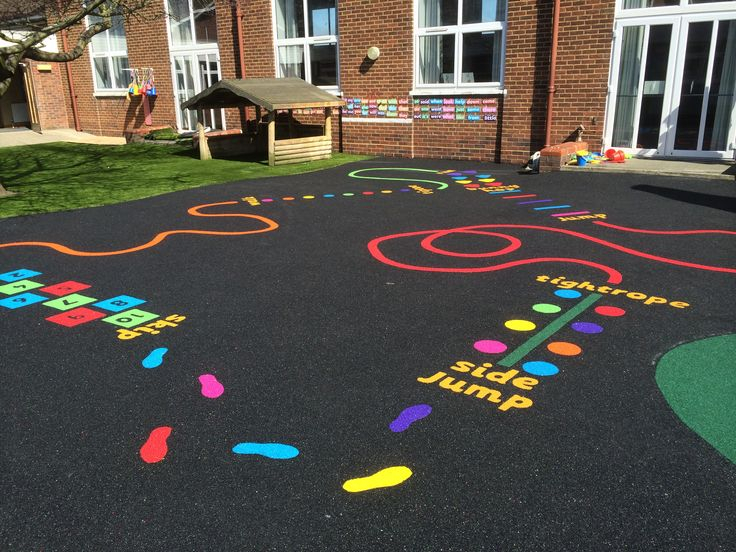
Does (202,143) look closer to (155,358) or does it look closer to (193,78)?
(193,78)

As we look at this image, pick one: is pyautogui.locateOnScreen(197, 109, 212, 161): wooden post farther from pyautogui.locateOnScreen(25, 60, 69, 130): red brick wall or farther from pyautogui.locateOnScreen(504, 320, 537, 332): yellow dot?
pyautogui.locateOnScreen(504, 320, 537, 332): yellow dot

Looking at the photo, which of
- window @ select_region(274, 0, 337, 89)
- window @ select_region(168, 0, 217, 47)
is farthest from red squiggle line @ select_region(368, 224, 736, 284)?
window @ select_region(168, 0, 217, 47)

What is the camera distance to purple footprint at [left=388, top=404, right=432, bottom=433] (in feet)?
10.6

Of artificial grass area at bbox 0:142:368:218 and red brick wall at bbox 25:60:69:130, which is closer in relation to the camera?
artificial grass area at bbox 0:142:368:218

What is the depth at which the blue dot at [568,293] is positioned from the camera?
511cm

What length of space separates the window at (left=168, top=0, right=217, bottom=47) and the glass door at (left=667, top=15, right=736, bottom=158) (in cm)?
1218

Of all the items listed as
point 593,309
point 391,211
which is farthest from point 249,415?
point 391,211

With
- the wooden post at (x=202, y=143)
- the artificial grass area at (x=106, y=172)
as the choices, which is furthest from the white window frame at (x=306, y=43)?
the wooden post at (x=202, y=143)

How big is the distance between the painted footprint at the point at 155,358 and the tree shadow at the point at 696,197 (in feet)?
24.6

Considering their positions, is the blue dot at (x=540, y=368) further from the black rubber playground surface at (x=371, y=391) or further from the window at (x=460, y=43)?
the window at (x=460, y=43)

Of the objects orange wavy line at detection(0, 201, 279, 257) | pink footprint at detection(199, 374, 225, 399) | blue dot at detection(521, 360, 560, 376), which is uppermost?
orange wavy line at detection(0, 201, 279, 257)

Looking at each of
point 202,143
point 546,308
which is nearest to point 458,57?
point 202,143

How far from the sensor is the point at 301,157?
536 inches

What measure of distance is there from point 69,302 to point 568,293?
4286mm
